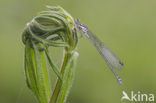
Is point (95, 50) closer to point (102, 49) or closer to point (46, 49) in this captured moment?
point (102, 49)

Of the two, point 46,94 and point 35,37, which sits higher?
point 35,37

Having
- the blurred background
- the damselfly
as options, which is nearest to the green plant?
the damselfly

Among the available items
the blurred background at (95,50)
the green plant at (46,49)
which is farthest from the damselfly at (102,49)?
the blurred background at (95,50)

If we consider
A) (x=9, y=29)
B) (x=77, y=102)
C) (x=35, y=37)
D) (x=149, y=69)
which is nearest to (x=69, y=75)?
Answer: (x=35, y=37)

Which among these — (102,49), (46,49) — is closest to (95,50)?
(102,49)

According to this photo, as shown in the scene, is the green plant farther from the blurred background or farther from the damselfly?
the blurred background

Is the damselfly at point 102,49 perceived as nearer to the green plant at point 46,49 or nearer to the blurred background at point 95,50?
the green plant at point 46,49

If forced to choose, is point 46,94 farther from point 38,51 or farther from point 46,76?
point 38,51
